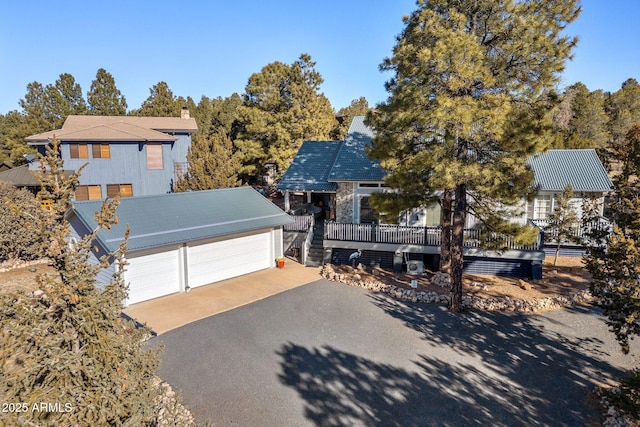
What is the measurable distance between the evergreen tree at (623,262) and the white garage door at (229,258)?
1339cm

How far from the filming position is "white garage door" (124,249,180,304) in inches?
561

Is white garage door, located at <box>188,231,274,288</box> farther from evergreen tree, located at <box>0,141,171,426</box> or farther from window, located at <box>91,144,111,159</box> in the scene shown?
window, located at <box>91,144,111,159</box>

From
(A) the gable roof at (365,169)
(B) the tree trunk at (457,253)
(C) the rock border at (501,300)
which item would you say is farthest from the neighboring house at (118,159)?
(B) the tree trunk at (457,253)

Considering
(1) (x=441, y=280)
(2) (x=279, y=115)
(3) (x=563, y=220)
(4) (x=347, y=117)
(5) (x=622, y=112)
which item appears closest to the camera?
(1) (x=441, y=280)

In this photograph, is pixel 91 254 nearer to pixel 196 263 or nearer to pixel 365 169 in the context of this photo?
pixel 196 263

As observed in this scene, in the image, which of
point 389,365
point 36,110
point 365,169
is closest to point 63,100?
point 36,110

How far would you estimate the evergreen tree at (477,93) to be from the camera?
1141 cm

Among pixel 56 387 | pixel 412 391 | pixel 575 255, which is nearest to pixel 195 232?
pixel 412 391

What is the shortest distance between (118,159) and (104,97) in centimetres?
2518

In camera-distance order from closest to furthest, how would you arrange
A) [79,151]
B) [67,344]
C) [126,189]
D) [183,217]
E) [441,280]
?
[67,344], [441,280], [183,217], [79,151], [126,189]

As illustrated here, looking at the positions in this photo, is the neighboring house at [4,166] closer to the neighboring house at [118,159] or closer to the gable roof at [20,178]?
the gable roof at [20,178]

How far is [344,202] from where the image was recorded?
20.4 m

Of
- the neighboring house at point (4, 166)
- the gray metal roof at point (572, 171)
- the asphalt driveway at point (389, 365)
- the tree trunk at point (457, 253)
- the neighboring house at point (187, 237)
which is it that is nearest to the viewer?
→ the asphalt driveway at point (389, 365)

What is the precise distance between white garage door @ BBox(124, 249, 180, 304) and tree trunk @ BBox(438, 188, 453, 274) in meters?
11.3
